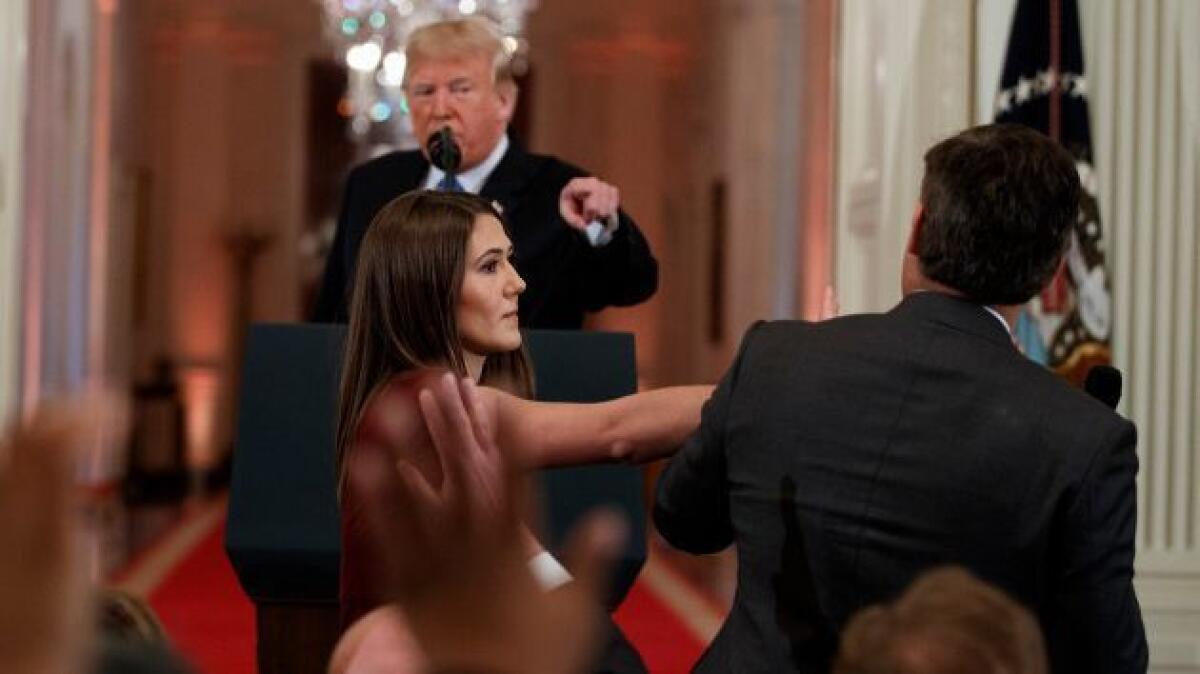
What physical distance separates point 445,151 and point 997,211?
206 cm

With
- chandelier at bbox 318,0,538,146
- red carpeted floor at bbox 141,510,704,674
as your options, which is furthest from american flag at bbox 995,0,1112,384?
chandelier at bbox 318,0,538,146

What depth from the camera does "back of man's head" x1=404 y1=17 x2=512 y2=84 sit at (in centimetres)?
506

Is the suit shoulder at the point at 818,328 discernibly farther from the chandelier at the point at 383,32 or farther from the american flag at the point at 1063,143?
the chandelier at the point at 383,32

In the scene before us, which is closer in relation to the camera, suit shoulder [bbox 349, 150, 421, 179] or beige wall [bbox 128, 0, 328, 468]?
suit shoulder [bbox 349, 150, 421, 179]

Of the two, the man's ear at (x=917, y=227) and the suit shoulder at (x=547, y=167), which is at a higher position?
the suit shoulder at (x=547, y=167)

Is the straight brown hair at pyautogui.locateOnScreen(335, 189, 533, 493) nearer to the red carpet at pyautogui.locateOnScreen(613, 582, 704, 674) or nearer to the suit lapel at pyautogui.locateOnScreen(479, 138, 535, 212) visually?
the suit lapel at pyautogui.locateOnScreen(479, 138, 535, 212)

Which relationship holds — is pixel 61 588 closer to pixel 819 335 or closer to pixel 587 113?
pixel 819 335

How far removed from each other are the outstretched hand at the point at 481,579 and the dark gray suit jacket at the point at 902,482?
142 cm

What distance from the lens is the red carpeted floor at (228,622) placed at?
6988mm

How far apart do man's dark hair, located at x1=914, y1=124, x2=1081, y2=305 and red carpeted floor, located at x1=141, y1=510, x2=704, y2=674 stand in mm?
3926

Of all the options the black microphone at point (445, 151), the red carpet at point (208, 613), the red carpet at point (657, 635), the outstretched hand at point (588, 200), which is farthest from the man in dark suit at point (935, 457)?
the red carpet at point (657, 635)

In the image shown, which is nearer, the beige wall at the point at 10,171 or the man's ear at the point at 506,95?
the man's ear at the point at 506,95

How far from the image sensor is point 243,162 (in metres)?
18.4

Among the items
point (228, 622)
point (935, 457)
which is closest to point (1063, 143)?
point (935, 457)
